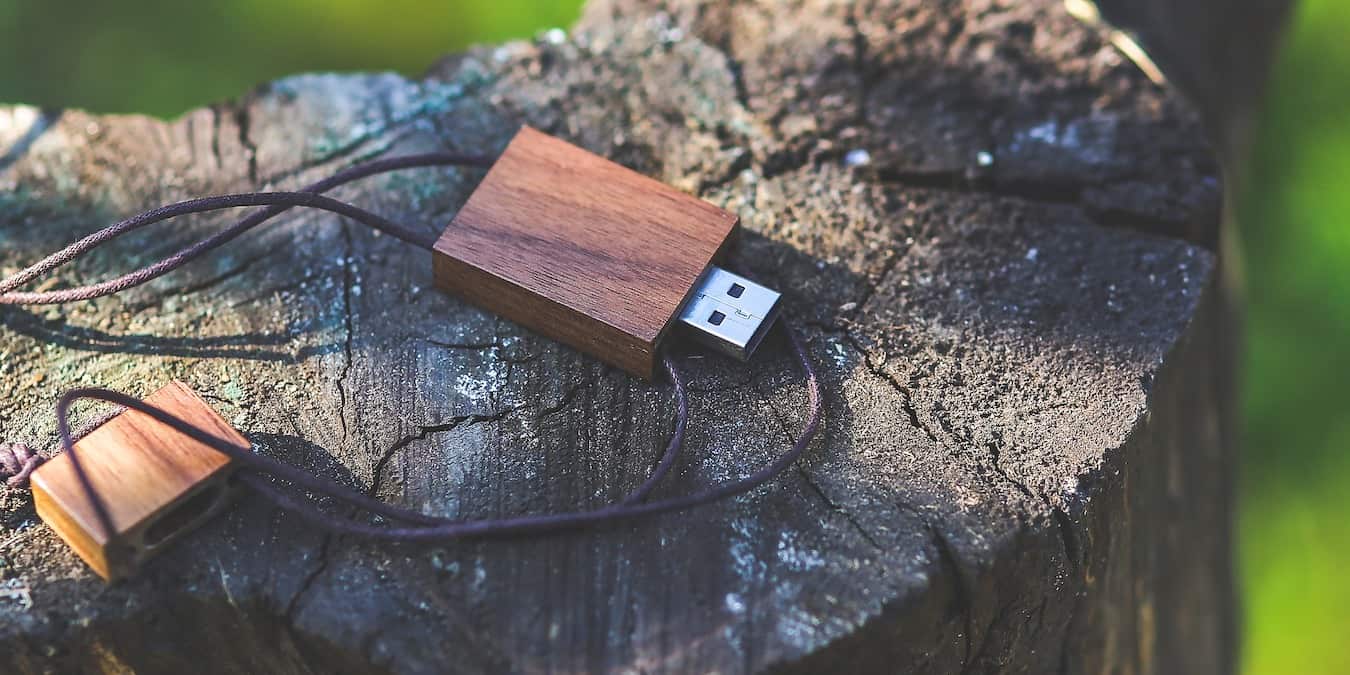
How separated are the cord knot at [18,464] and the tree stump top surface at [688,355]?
0.11ft

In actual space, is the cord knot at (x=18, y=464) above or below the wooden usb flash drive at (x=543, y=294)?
below

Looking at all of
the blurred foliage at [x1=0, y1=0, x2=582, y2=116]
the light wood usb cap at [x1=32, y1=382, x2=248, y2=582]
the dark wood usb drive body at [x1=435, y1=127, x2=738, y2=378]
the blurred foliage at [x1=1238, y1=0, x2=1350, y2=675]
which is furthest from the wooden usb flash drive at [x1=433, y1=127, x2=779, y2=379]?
the blurred foliage at [x1=1238, y1=0, x2=1350, y2=675]

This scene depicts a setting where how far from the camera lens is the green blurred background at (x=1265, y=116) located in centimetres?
326

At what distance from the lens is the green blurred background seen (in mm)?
3256

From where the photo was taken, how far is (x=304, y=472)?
1.37m

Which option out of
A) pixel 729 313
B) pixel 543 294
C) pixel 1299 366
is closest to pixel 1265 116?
pixel 1299 366

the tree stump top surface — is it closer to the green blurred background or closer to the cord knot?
the cord knot

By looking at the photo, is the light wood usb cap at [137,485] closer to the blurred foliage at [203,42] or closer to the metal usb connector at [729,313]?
the metal usb connector at [729,313]

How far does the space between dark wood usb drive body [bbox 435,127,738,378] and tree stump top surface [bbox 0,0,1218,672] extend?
0.06 m

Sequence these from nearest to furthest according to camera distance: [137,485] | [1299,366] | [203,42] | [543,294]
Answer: [137,485]
[543,294]
[1299,366]
[203,42]

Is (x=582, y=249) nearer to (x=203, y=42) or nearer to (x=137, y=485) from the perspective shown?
(x=137, y=485)

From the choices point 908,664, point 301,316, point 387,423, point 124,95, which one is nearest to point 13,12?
point 124,95

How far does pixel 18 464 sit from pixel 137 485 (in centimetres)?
21

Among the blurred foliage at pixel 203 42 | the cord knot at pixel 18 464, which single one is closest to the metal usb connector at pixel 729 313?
the cord knot at pixel 18 464
